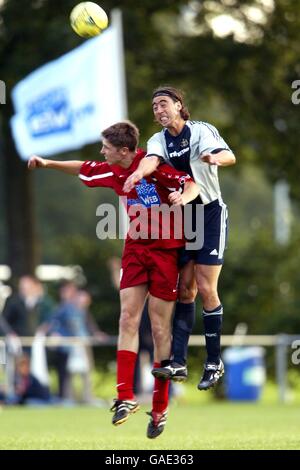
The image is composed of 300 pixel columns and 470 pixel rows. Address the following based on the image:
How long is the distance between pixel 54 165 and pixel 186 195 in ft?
3.97

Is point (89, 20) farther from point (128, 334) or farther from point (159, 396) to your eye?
point (159, 396)

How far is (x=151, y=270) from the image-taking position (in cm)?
1025

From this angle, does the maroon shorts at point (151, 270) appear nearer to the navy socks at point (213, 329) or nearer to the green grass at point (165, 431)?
the navy socks at point (213, 329)

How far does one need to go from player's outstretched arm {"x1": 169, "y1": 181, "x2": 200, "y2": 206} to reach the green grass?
197cm

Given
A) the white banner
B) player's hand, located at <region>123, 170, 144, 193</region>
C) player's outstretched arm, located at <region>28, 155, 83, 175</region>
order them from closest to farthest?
player's hand, located at <region>123, 170, 144, 193</region>, player's outstretched arm, located at <region>28, 155, 83, 175</region>, the white banner

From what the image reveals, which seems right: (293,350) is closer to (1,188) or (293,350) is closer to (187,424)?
(187,424)

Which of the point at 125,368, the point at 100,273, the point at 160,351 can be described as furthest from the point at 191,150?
the point at 100,273

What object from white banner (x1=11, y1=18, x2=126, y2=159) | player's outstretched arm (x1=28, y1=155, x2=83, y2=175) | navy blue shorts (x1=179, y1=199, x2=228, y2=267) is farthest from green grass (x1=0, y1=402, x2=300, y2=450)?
white banner (x1=11, y1=18, x2=126, y2=159)

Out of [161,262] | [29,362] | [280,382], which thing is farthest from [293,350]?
[161,262]

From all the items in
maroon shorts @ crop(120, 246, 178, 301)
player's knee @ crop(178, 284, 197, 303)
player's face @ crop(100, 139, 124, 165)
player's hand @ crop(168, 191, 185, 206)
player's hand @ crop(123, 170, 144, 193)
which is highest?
player's face @ crop(100, 139, 124, 165)

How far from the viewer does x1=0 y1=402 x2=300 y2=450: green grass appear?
10.6m

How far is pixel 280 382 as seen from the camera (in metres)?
21.7

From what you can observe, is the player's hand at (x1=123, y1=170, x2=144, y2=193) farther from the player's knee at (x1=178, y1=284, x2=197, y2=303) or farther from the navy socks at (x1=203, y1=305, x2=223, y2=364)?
Answer: the navy socks at (x1=203, y1=305, x2=223, y2=364)

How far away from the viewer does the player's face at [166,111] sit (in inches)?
393
